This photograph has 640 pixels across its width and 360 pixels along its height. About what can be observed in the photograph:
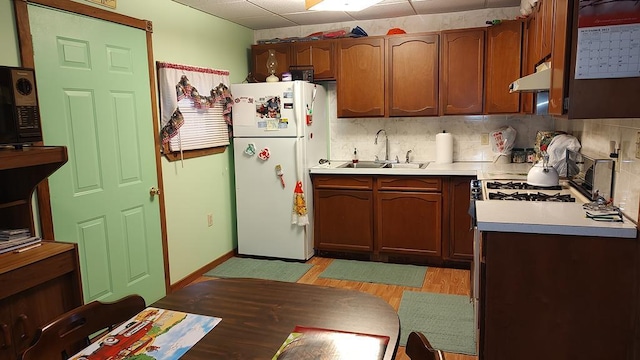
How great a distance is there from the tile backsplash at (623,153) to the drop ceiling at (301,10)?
1.78 m

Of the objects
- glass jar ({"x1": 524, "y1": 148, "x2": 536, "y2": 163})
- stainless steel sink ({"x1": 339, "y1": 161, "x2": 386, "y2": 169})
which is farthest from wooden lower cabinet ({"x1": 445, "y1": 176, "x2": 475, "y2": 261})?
stainless steel sink ({"x1": 339, "y1": 161, "x2": 386, "y2": 169})

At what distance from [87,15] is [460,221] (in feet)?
10.3

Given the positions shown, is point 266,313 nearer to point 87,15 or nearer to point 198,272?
point 87,15

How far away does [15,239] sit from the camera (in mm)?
2160

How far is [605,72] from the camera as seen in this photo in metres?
1.75

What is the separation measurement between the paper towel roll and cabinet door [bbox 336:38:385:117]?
605 mm

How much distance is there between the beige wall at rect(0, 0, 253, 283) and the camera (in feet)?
11.5

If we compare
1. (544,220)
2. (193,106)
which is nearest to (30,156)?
(193,106)

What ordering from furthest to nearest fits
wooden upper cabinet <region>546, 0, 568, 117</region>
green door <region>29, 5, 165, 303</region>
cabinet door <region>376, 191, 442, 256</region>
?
cabinet door <region>376, 191, 442, 256</region> < green door <region>29, 5, 165, 303</region> < wooden upper cabinet <region>546, 0, 568, 117</region>

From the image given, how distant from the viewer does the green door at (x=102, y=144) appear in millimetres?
2572

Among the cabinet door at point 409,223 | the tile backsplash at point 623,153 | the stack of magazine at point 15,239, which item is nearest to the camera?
the tile backsplash at point 623,153

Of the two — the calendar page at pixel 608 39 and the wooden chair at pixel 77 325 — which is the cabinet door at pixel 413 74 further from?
the wooden chair at pixel 77 325

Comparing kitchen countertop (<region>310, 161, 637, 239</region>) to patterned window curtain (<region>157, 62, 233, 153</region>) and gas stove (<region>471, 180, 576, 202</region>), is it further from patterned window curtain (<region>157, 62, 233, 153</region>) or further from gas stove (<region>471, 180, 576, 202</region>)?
patterned window curtain (<region>157, 62, 233, 153</region>)

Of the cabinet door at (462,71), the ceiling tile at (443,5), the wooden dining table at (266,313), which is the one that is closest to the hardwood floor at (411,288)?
the cabinet door at (462,71)
